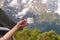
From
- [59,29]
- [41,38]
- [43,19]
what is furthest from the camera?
[43,19]

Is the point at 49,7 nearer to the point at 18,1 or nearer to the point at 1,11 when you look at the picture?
the point at 18,1

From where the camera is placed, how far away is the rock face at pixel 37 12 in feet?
Answer: 16.0

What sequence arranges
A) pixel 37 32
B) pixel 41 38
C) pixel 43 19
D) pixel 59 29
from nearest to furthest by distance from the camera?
pixel 41 38 → pixel 37 32 → pixel 59 29 → pixel 43 19

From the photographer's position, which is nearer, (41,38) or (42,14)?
(41,38)

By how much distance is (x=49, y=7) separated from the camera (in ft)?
16.9

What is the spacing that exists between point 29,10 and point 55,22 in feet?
2.34

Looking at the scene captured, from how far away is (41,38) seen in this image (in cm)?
393

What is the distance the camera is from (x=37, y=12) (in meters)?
5.13

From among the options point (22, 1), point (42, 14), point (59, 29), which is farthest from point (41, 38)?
point (22, 1)

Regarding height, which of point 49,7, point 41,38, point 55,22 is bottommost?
point 41,38

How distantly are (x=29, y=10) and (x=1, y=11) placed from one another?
0.67 meters

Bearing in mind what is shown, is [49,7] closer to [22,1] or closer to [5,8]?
[22,1]

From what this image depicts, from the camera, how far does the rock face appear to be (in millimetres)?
4891

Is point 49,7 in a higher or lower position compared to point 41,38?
higher
